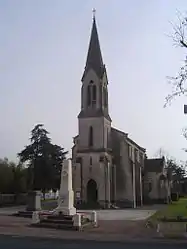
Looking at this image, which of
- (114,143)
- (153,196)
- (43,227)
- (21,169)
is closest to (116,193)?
(114,143)

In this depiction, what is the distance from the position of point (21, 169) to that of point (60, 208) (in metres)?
47.0

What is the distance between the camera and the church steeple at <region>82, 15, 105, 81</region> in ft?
214

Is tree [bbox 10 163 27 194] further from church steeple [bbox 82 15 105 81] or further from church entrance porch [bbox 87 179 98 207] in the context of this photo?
church steeple [bbox 82 15 105 81]

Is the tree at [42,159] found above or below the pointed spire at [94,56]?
below

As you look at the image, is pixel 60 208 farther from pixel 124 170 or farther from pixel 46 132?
pixel 46 132

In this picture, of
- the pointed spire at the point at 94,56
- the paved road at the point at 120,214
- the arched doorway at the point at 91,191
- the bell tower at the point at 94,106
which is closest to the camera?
the paved road at the point at 120,214

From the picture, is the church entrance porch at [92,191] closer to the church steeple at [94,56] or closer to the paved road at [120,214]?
the paved road at [120,214]

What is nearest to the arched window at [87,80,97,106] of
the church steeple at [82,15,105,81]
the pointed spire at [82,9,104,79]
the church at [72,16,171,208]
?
the church at [72,16,171,208]

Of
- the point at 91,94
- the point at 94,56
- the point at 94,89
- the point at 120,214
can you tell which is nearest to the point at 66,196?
the point at 120,214

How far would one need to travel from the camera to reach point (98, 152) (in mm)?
62000

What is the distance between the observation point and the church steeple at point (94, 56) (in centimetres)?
6538

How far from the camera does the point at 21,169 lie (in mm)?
76625

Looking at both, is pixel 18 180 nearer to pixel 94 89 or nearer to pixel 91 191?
pixel 91 191

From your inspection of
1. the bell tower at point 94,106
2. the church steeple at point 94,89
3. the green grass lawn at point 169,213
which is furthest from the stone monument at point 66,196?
the church steeple at point 94,89
